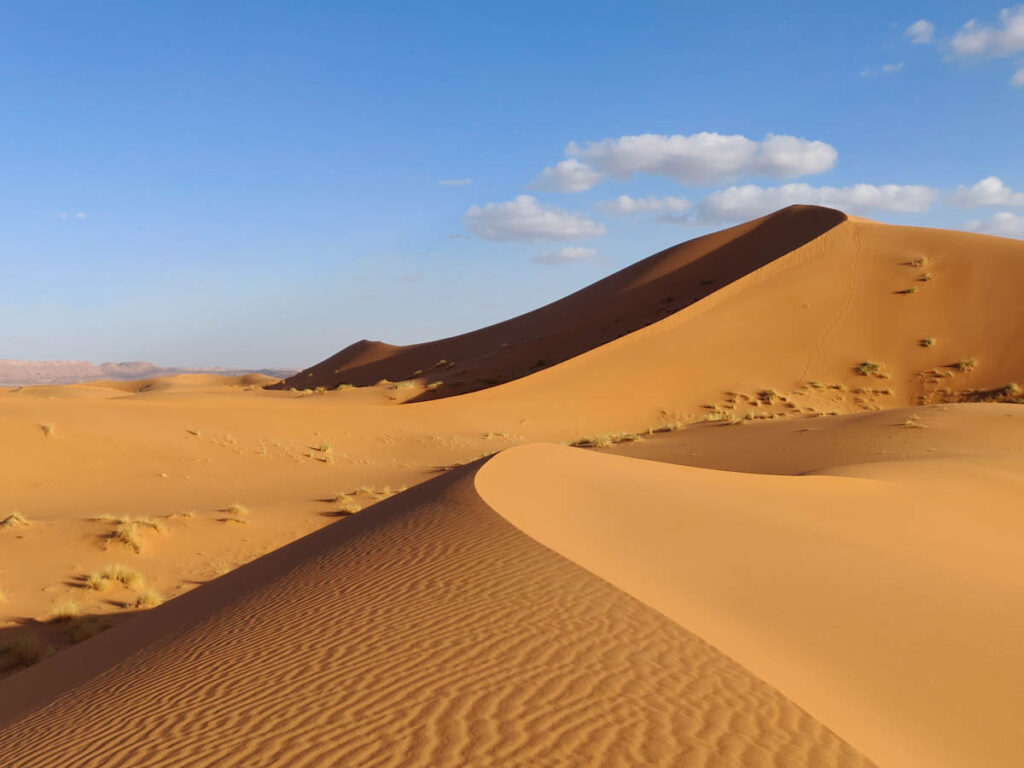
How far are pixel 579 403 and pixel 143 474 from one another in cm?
1476

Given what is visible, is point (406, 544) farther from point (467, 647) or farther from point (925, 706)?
point (925, 706)

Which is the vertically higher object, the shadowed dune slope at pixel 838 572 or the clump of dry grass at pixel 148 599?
→ the shadowed dune slope at pixel 838 572

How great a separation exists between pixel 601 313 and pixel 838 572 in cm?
3692

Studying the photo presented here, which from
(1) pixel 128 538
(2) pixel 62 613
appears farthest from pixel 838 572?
(1) pixel 128 538

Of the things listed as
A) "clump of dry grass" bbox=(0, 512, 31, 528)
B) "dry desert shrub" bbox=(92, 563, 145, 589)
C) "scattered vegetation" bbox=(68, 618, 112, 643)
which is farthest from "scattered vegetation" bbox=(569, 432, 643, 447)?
"scattered vegetation" bbox=(68, 618, 112, 643)

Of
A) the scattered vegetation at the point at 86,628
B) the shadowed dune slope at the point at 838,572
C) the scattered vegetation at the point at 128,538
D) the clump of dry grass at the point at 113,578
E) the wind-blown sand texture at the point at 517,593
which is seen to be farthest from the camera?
the scattered vegetation at the point at 128,538

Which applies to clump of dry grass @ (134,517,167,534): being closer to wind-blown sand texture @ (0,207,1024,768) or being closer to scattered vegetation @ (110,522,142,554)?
wind-blown sand texture @ (0,207,1024,768)

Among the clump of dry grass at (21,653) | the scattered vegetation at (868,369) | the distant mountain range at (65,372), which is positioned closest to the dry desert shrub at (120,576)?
the clump of dry grass at (21,653)

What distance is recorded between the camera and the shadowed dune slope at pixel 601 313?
1510 inches

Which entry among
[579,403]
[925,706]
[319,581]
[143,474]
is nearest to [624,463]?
[319,581]

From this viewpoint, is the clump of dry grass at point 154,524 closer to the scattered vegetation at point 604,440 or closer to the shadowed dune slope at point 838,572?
the shadowed dune slope at point 838,572

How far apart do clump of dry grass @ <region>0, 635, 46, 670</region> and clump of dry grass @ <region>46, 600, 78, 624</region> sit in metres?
0.89

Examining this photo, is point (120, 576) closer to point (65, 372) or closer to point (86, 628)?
point (86, 628)

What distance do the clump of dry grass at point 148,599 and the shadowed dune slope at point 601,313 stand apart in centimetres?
2347
